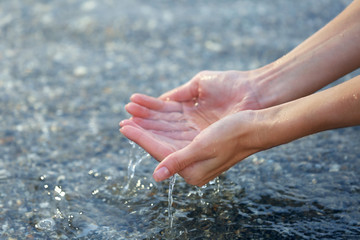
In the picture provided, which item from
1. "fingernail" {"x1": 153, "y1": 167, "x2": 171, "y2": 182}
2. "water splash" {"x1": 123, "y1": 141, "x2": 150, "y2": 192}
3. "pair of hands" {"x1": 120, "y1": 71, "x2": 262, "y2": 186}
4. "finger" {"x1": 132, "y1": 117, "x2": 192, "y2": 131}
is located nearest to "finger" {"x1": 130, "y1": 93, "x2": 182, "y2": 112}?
"pair of hands" {"x1": 120, "y1": 71, "x2": 262, "y2": 186}

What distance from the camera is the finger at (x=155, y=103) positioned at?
312 cm

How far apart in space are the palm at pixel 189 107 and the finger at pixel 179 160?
0.89 ft

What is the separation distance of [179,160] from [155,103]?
0.73 meters

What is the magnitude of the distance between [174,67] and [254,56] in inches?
37.1

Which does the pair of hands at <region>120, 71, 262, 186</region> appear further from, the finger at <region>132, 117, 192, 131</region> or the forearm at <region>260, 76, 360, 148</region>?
the forearm at <region>260, 76, 360, 148</region>

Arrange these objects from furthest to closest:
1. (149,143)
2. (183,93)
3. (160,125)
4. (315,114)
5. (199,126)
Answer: (183,93)
(199,126)
(160,125)
(149,143)
(315,114)

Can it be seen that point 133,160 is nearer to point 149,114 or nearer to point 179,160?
point 149,114

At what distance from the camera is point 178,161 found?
8.35 ft

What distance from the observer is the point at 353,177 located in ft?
11.1

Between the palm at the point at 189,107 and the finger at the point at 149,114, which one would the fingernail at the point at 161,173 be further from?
the finger at the point at 149,114

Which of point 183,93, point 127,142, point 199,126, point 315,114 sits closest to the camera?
point 315,114

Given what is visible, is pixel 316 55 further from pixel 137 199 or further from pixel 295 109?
pixel 137 199

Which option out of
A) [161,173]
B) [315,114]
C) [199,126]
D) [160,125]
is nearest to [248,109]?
[199,126]

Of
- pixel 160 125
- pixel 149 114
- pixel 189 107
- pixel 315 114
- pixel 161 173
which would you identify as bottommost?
pixel 161 173
